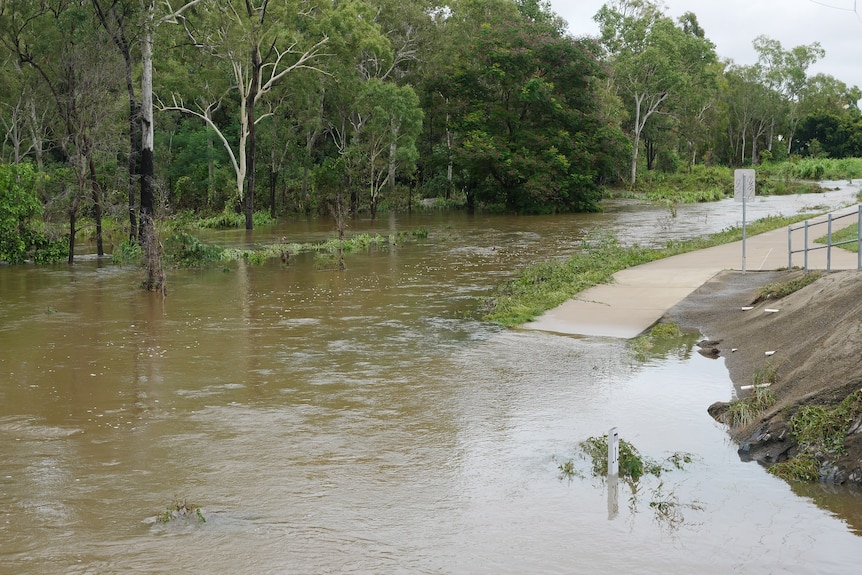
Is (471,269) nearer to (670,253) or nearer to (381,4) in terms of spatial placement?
(670,253)

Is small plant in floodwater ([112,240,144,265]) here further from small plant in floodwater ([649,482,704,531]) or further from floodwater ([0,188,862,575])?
small plant in floodwater ([649,482,704,531])

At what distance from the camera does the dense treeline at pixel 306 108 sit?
30516 mm

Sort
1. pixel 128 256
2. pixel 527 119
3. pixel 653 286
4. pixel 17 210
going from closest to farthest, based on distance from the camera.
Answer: pixel 653 286 → pixel 17 210 → pixel 128 256 → pixel 527 119

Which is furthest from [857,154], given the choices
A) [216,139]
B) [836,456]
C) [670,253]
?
[836,456]

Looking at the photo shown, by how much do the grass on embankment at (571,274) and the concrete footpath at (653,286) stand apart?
0.38m

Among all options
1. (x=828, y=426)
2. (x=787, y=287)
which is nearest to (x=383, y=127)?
(x=787, y=287)

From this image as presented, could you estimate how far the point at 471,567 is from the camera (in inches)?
302

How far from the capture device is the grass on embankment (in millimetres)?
19797

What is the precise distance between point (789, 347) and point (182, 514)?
29.7 feet

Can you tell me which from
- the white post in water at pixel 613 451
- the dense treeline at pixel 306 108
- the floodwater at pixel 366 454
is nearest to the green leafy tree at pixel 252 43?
the dense treeline at pixel 306 108

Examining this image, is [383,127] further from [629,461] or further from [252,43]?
[629,461]

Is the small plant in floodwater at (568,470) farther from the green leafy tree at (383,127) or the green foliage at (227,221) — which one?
the green leafy tree at (383,127)

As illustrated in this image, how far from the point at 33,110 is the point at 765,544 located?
146 feet

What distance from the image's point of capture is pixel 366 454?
10531 millimetres
